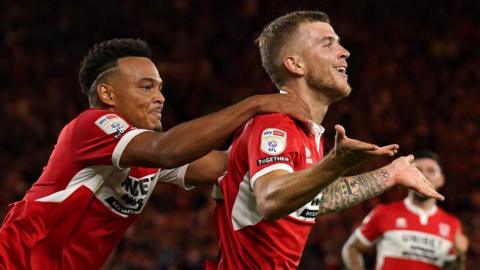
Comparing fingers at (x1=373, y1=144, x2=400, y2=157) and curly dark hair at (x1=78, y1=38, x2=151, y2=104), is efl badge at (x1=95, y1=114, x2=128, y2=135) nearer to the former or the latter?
curly dark hair at (x1=78, y1=38, x2=151, y2=104)

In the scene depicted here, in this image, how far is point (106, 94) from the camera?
4.58m

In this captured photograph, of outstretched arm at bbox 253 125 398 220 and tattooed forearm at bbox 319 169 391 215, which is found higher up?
outstretched arm at bbox 253 125 398 220

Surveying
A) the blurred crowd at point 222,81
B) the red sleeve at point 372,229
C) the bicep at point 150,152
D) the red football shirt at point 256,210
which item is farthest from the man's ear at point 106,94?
the blurred crowd at point 222,81

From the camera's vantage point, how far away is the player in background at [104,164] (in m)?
3.92

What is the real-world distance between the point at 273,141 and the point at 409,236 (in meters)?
4.14

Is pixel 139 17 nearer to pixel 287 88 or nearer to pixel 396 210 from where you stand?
pixel 396 210

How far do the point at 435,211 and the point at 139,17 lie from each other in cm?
803

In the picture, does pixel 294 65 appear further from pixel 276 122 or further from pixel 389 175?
pixel 389 175

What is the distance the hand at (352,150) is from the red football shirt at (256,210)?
1.28ft

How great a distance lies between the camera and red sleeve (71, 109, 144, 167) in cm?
414

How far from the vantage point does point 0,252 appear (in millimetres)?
4336

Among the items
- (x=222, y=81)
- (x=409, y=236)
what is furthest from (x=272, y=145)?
(x=222, y=81)

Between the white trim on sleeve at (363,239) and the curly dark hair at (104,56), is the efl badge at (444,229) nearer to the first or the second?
the white trim on sleeve at (363,239)

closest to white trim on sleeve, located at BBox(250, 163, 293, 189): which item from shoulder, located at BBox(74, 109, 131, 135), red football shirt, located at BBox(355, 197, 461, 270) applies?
shoulder, located at BBox(74, 109, 131, 135)
